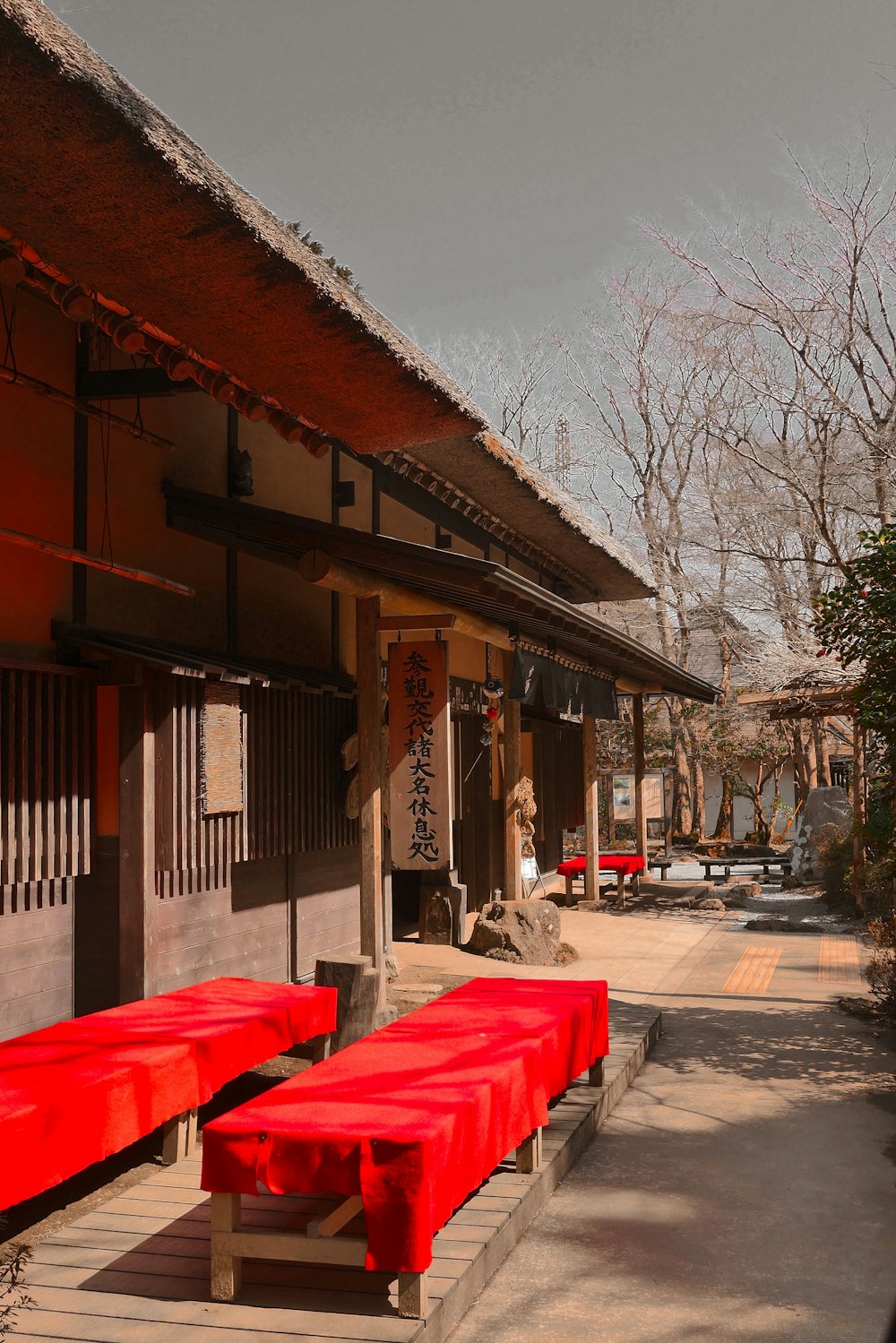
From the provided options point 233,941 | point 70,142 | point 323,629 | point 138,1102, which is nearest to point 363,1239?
point 138,1102

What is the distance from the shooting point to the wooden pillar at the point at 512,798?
36.5ft

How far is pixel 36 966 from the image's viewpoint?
582 centimetres

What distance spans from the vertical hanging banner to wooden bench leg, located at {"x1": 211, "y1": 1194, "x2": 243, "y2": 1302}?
4.03 metres

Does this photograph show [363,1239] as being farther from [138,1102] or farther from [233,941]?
[233,941]

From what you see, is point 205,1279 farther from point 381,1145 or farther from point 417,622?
point 417,622

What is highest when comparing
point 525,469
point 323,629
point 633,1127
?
point 525,469

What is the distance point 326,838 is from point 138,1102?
416cm

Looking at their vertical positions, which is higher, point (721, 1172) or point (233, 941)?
point (233, 941)

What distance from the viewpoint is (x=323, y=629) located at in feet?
29.3

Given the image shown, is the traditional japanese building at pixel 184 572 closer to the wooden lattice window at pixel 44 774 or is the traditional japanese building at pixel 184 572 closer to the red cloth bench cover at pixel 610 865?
the wooden lattice window at pixel 44 774

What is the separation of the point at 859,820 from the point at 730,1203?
948 cm

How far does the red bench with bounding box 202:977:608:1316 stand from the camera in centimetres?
344

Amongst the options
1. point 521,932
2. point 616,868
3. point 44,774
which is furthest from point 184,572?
point 616,868

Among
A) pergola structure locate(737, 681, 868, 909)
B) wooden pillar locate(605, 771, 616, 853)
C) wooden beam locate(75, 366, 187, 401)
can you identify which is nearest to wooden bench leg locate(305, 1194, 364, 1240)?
wooden beam locate(75, 366, 187, 401)
